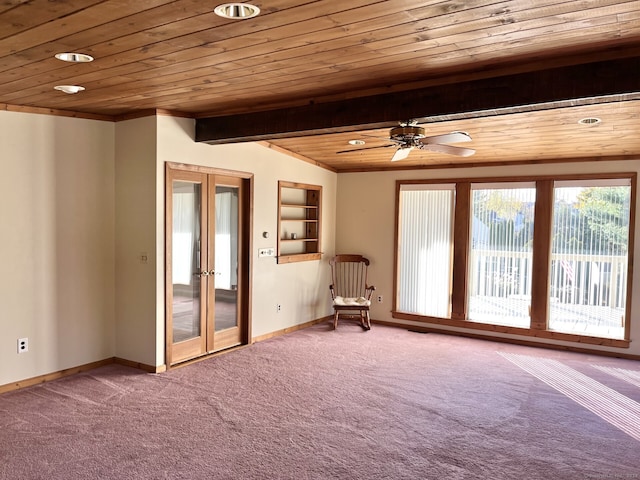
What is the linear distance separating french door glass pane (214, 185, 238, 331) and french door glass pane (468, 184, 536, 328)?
324cm

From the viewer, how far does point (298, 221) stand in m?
6.96

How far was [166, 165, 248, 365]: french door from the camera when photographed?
4.95 meters

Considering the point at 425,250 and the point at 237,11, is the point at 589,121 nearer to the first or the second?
the point at 425,250

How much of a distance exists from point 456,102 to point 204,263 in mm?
3169

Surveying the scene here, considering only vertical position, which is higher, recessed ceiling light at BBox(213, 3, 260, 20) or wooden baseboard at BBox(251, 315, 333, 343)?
recessed ceiling light at BBox(213, 3, 260, 20)

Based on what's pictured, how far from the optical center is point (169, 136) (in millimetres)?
4785

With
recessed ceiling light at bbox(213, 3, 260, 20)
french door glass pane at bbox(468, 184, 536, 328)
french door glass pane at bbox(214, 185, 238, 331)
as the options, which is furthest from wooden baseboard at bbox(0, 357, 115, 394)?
french door glass pane at bbox(468, 184, 536, 328)

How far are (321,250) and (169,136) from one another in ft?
10.5

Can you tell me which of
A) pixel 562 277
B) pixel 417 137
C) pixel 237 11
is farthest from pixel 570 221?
pixel 237 11

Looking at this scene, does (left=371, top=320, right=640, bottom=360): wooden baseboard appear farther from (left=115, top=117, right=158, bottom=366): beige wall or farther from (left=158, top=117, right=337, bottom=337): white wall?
(left=115, top=117, right=158, bottom=366): beige wall

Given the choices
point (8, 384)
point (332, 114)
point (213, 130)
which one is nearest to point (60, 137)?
point (213, 130)

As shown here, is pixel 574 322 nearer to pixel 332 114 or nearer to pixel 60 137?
pixel 332 114

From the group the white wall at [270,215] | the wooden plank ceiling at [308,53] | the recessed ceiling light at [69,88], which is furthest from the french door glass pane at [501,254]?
the recessed ceiling light at [69,88]

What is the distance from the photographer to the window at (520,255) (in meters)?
5.85
